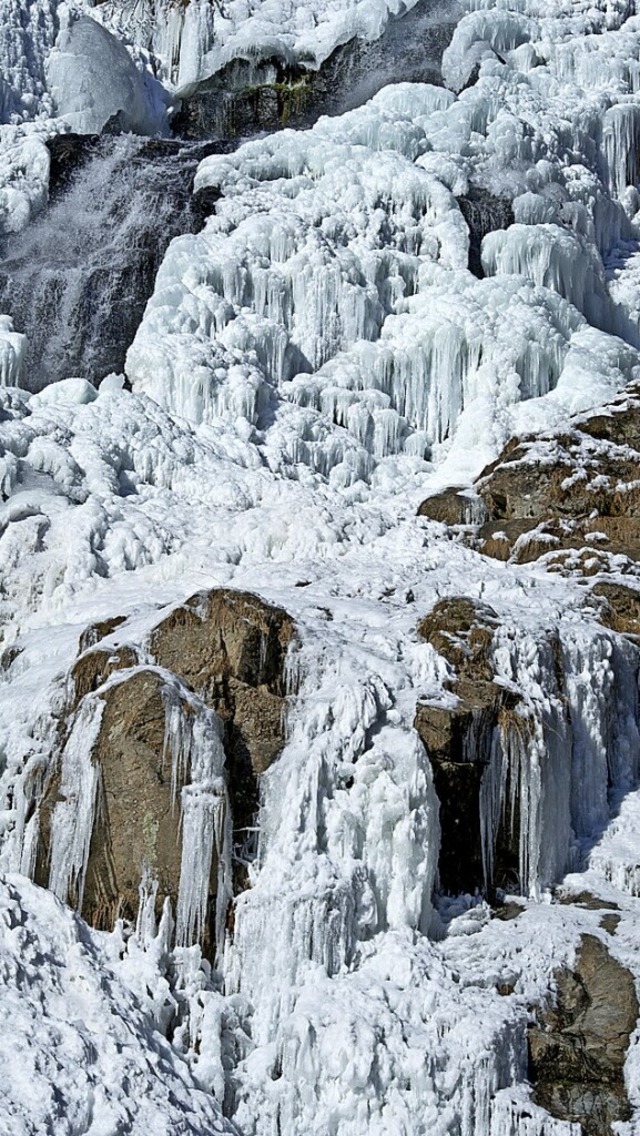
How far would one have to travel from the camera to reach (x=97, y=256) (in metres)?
28.6

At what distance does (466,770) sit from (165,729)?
2.68 m

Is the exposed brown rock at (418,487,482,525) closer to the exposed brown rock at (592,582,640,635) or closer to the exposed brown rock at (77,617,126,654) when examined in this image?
the exposed brown rock at (592,582,640,635)

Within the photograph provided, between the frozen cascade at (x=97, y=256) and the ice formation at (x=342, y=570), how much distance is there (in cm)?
70

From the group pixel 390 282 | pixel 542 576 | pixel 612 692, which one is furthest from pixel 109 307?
pixel 612 692

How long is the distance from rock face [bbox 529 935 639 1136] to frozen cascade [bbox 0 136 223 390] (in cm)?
1562

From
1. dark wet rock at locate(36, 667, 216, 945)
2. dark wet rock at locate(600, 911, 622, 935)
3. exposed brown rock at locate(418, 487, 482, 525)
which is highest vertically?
exposed brown rock at locate(418, 487, 482, 525)

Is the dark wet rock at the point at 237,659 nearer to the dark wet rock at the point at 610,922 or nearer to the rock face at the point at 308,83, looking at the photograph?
the dark wet rock at the point at 610,922

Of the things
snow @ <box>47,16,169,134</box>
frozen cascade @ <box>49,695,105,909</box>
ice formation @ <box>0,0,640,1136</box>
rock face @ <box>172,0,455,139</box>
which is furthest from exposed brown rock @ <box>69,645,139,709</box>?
rock face @ <box>172,0,455,139</box>

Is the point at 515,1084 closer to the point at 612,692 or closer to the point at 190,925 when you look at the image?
the point at 190,925

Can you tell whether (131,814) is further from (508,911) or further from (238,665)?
(508,911)

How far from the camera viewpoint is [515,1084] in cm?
1273

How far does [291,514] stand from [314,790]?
20.2 ft

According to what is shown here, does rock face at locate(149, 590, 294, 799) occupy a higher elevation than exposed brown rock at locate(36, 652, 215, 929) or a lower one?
higher

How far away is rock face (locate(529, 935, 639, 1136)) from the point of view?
12.7m
